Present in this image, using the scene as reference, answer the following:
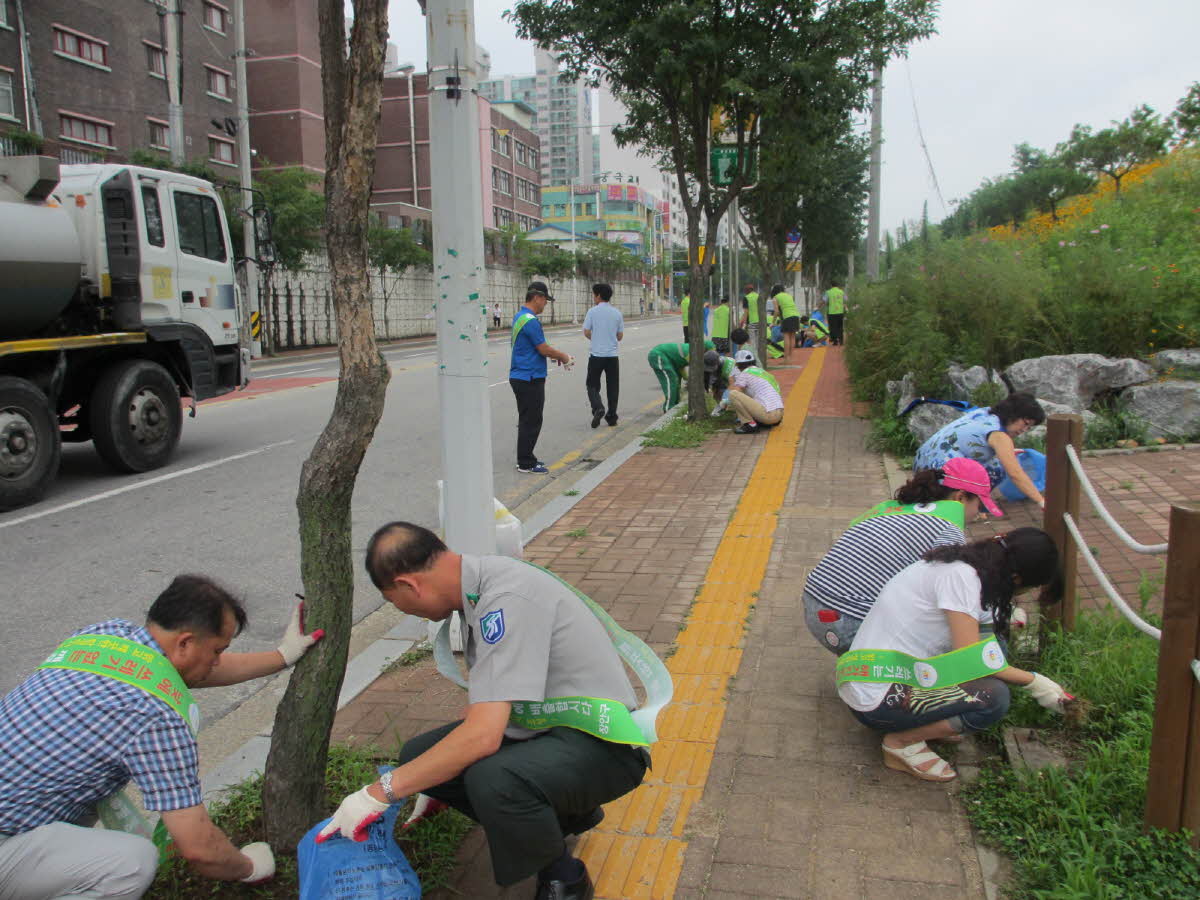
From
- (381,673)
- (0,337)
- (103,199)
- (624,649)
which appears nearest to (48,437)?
(0,337)

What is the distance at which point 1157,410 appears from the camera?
757cm

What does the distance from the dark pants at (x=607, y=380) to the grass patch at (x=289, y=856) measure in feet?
27.8

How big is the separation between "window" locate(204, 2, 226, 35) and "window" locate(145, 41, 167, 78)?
3792 millimetres

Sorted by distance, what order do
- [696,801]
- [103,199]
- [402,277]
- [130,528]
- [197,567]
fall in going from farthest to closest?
[402,277]
[103,199]
[130,528]
[197,567]
[696,801]

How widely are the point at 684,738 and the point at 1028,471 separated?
12.9 ft

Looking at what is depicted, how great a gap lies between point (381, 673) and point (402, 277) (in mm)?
35330

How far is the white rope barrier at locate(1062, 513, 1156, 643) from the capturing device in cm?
293

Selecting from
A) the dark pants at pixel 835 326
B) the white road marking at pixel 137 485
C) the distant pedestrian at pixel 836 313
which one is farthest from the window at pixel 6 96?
the dark pants at pixel 835 326

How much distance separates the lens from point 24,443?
770cm

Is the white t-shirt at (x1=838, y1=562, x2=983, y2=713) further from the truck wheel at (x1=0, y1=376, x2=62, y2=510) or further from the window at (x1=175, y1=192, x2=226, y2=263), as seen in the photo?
the window at (x1=175, y1=192, x2=226, y2=263)

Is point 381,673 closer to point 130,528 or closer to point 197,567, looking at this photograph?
point 197,567

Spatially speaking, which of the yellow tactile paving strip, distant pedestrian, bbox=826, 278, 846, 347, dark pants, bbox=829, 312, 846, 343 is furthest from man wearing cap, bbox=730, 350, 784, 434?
dark pants, bbox=829, 312, 846, 343

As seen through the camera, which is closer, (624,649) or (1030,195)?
(624,649)

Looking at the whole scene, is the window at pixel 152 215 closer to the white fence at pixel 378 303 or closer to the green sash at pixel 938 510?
the green sash at pixel 938 510
